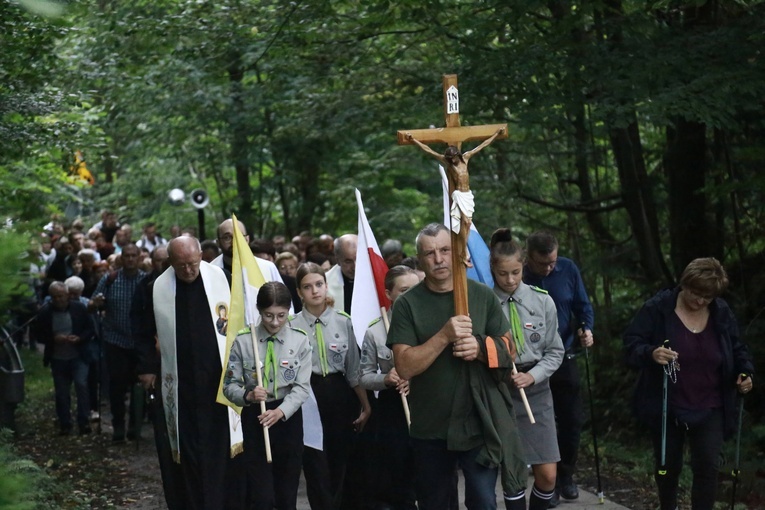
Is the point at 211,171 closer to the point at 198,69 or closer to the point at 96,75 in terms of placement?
the point at 198,69

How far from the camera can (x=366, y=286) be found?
8750 mm

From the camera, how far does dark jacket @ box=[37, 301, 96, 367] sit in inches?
568

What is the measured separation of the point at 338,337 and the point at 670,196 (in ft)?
21.8

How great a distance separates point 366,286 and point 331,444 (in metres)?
1.20

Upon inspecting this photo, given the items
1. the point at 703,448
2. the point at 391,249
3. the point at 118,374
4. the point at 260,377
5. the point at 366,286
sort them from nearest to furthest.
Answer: the point at 260,377
the point at 703,448
the point at 366,286
the point at 391,249
the point at 118,374

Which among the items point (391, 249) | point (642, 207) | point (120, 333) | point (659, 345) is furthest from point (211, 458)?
point (642, 207)

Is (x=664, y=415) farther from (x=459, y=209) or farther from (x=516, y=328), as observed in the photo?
(x=459, y=209)

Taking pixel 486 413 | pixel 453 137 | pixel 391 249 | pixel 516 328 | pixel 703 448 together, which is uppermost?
pixel 453 137

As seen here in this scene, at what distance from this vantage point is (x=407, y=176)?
72.8 feet

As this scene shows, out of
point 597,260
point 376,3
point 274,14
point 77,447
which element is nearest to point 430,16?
point 376,3

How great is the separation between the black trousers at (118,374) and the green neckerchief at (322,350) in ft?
17.8

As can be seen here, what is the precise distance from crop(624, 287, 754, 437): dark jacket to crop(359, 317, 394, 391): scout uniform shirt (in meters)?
1.64

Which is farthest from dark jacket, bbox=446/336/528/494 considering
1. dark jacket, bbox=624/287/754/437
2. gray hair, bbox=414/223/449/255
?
dark jacket, bbox=624/287/754/437

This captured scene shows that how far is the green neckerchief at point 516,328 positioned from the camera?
7.93m
